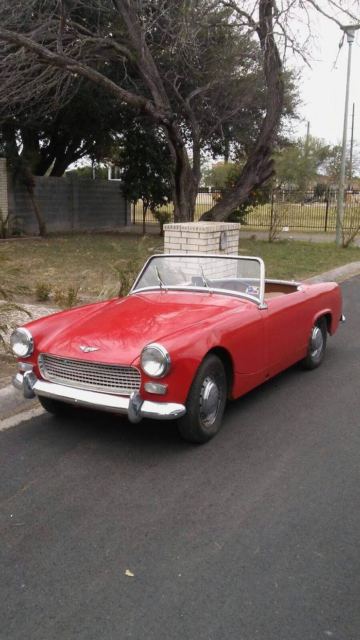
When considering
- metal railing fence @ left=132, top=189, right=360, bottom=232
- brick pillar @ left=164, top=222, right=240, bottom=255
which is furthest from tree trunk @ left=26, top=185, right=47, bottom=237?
brick pillar @ left=164, top=222, right=240, bottom=255

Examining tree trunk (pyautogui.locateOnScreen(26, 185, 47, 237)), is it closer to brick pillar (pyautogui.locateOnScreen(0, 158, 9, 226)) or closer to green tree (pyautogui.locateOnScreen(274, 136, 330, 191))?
brick pillar (pyautogui.locateOnScreen(0, 158, 9, 226))

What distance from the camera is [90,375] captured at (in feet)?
13.2

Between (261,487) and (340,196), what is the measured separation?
48.9 feet

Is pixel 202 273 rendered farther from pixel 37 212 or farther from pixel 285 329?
pixel 37 212

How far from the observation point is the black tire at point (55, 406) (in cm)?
457

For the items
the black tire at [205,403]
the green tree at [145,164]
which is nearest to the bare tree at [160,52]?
the green tree at [145,164]

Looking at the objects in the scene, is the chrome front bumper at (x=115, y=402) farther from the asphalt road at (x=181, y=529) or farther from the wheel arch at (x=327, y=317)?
the wheel arch at (x=327, y=317)

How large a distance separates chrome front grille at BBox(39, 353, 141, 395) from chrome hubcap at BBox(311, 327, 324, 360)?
2.47 metres

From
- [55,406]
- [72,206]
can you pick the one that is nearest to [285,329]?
[55,406]

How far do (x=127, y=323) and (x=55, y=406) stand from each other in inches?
35.3

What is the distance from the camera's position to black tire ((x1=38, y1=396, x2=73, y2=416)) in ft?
15.0

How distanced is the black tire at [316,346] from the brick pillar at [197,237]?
10.6 ft

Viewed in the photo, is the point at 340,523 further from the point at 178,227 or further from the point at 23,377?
the point at 178,227

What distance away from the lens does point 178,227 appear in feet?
29.9
